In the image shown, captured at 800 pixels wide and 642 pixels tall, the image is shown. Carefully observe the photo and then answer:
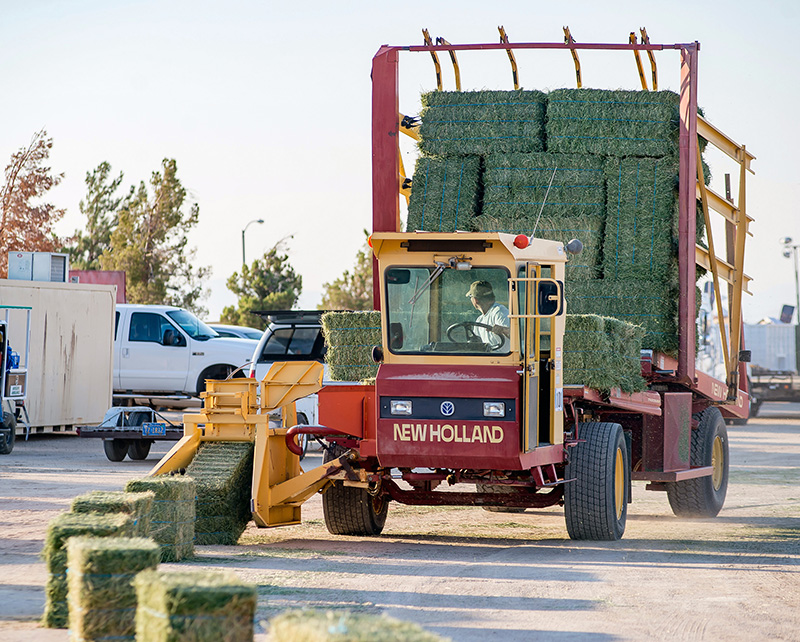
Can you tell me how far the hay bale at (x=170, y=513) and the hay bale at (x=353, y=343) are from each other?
213cm

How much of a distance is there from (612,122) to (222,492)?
578cm

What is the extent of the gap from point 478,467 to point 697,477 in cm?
441

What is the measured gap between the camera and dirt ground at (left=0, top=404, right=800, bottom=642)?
738 cm

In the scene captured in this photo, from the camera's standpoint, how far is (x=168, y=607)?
505 centimetres

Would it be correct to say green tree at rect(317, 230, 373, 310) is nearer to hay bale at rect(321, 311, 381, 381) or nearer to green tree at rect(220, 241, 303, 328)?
green tree at rect(220, 241, 303, 328)

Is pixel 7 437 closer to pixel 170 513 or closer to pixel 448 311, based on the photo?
pixel 170 513

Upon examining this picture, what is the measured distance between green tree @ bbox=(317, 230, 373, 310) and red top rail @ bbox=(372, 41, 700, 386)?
38739 millimetres

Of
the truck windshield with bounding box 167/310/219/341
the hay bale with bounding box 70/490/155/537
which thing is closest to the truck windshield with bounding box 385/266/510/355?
the hay bale with bounding box 70/490/155/537

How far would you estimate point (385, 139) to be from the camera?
41.0 feet

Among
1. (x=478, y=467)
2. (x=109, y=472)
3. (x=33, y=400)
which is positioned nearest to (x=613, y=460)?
(x=478, y=467)

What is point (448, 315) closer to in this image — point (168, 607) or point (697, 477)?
point (697, 477)

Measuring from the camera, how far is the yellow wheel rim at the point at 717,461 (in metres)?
14.4

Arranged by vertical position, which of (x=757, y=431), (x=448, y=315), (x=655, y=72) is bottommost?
(x=757, y=431)

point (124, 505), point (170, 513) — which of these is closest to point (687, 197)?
point (170, 513)
